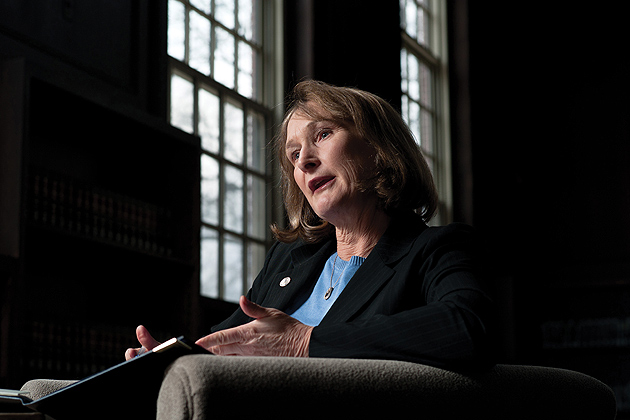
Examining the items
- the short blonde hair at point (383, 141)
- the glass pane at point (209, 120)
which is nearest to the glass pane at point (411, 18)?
the glass pane at point (209, 120)

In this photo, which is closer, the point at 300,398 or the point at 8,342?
the point at 300,398

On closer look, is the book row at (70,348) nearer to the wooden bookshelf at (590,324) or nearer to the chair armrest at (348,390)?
the chair armrest at (348,390)

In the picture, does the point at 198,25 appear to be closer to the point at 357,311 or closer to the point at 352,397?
the point at 357,311

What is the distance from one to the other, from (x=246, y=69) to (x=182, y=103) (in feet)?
2.17

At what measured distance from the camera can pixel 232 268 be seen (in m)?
4.12

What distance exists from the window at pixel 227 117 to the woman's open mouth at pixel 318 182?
212 cm

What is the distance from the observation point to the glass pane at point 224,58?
420cm

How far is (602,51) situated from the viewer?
7.78 meters

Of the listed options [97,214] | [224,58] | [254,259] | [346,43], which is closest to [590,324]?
[346,43]

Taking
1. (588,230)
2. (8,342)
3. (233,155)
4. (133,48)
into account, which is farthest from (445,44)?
(8,342)

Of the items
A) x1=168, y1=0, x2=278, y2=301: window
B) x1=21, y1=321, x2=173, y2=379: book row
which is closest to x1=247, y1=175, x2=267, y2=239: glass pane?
x1=168, y1=0, x2=278, y2=301: window

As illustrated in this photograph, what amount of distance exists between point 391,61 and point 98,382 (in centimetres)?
519

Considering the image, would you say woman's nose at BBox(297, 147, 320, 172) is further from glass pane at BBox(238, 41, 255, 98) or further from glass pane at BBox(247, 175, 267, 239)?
glass pane at BBox(238, 41, 255, 98)

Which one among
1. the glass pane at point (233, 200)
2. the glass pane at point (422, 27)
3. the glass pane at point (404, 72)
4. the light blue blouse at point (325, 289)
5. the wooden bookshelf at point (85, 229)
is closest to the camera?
the light blue blouse at point (325, 289)
